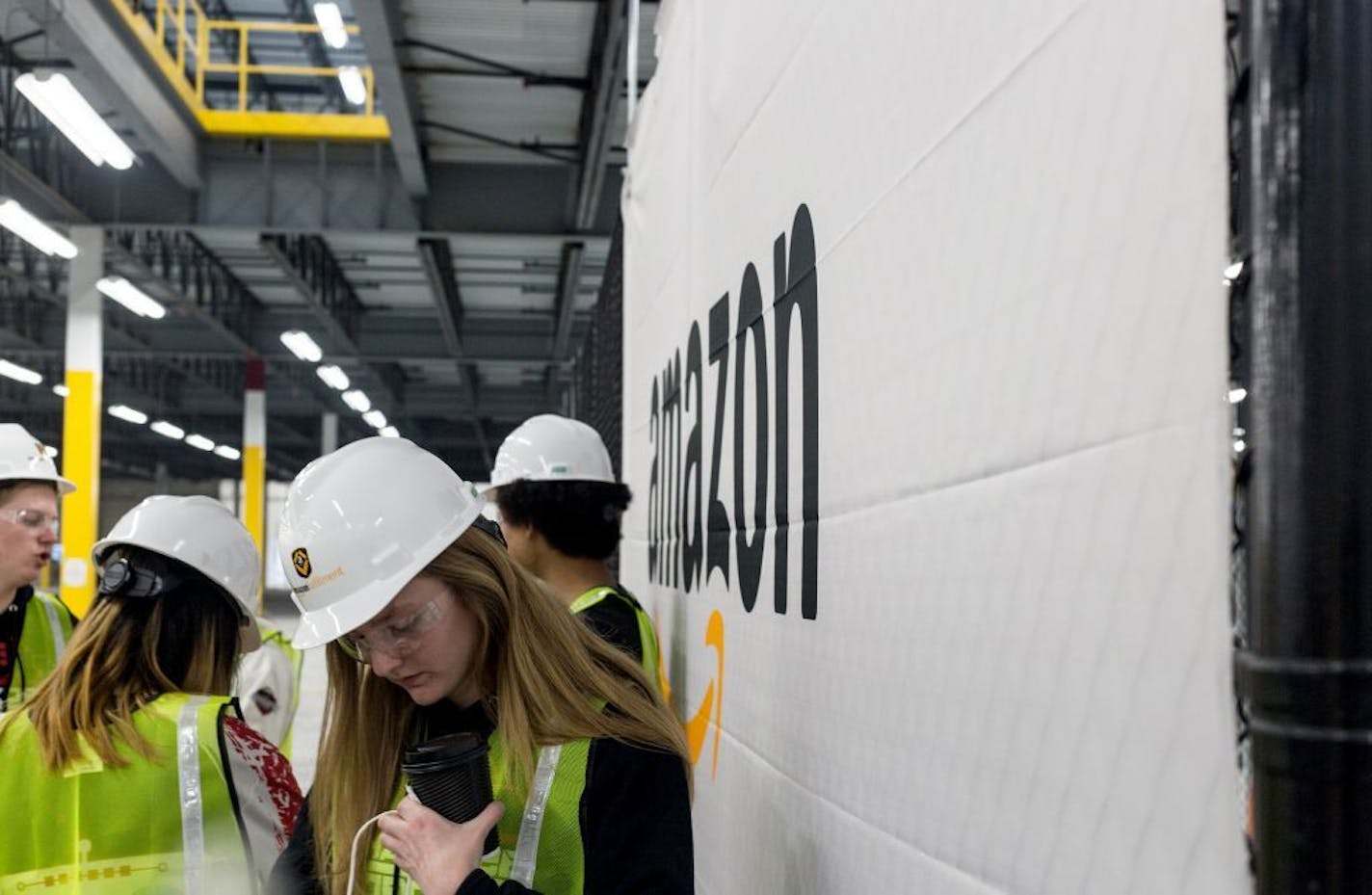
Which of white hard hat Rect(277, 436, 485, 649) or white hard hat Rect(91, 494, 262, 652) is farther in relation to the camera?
white hard hat Rect(91, 494, 262, 652)

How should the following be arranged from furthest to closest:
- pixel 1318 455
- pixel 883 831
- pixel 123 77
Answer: pixel 123 77
pixel 883 831
pixel 1318 455

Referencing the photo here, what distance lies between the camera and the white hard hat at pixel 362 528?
1.72 meters

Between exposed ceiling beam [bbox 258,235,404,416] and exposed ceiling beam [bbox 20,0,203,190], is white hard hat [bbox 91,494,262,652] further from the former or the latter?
exposed ceiling beam [bbox 258,235,404,416]

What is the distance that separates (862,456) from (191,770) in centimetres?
139

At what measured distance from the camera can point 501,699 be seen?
1696mm

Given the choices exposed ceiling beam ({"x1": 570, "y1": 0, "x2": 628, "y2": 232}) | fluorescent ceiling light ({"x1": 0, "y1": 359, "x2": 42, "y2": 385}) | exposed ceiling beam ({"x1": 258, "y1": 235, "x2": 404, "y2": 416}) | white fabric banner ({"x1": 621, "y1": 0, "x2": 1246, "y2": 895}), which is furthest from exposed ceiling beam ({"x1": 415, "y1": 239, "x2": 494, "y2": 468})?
white fabric banner ({"x1": 621, "y1": 0, "x2": 1246, "y2": 895})

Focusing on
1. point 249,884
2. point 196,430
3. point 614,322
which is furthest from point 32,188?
point 196,430

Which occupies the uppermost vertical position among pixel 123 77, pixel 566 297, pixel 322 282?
pixel 123 77

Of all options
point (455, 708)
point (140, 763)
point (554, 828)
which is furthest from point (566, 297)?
point (554, 828)

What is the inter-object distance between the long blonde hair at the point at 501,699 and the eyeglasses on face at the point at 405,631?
0.15ft

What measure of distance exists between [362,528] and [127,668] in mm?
843

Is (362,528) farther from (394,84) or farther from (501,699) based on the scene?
(394,84)

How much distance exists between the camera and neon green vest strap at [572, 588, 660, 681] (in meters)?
2.88

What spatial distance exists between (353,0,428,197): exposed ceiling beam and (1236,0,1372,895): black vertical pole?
27.9 ft
